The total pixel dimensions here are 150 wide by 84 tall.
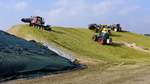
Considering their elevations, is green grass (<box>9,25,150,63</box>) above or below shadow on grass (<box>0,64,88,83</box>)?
below

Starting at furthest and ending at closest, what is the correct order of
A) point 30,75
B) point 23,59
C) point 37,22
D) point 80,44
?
point 37,22
point 80,44
point 23,59
point 30,75

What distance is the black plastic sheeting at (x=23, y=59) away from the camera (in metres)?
21.9

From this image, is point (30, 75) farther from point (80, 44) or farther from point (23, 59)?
point (80, 44)

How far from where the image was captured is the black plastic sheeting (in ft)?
71.9

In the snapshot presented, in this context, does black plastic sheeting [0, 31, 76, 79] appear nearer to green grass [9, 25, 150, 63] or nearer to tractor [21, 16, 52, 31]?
green grass [9, 25, 150, 63]

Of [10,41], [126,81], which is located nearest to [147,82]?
[126,81]

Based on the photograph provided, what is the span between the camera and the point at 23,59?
23.4 metres

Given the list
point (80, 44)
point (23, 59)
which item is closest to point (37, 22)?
point (80, 44)

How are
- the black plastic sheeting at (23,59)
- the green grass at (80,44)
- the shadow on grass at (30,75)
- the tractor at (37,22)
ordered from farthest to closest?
the tractor at (37,22), the green grass at (80,44), the black plastic sheeting at (23,59), the shadow on grass at (30,75)

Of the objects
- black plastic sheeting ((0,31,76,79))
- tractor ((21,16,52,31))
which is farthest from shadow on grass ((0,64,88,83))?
tractor ((21,16,52,31))

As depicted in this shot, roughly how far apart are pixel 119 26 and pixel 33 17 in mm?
21365

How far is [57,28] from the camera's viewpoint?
5984 cm

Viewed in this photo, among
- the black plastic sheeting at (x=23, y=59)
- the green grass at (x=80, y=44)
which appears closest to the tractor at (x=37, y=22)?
the green grass at (x=80, y=44)

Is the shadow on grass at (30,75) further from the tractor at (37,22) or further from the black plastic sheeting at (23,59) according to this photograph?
the tractor at (37,22)
